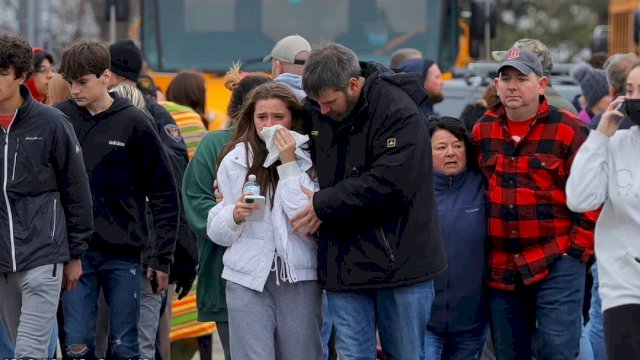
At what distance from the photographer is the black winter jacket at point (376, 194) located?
6062 millimetres

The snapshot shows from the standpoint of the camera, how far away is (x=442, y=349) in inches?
285

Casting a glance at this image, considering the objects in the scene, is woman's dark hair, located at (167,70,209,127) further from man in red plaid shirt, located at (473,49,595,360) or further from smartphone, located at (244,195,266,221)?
smartphone, located at (244,195,266,221)

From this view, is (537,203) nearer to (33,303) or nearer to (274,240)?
(274,240)

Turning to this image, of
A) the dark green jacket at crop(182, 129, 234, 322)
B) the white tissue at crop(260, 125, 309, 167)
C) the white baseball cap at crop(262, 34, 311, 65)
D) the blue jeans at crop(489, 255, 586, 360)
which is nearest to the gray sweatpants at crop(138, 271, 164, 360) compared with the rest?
the dark green jacket at crop(182, 129, 234, 322)

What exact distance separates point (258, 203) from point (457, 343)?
1.59 metres

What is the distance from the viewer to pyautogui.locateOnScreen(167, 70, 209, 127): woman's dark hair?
9.90 metres

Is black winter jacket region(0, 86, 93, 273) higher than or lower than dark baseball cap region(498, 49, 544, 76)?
lower

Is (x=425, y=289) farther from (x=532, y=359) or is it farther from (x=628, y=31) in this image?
(x=628, y=31)

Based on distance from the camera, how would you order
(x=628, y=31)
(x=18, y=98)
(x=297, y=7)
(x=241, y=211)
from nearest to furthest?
(x=241, y=211) → (x=18, y=98) → (x=297, y=7) → (x=628, y=31)

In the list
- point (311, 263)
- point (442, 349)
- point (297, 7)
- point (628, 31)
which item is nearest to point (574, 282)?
point (442, 349)

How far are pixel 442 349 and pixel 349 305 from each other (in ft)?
3.69

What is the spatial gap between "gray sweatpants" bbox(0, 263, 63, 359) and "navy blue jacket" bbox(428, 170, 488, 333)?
1787 mm

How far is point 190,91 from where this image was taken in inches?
390

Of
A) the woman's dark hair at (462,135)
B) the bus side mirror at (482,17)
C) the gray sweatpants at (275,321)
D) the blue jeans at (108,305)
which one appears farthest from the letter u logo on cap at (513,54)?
the bus side mirror at (482,17)
